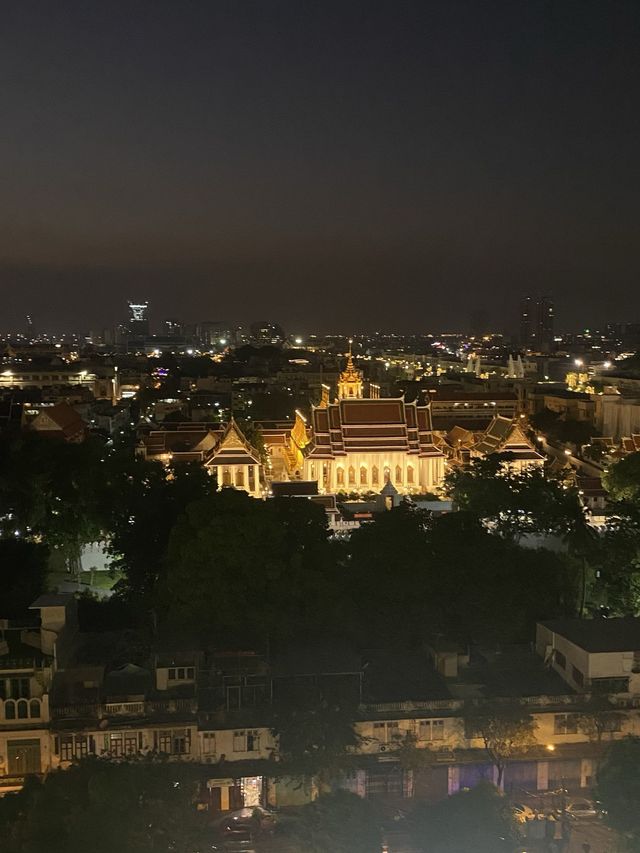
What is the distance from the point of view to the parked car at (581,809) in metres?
13.1

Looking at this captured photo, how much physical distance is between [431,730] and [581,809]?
2692 millimetres

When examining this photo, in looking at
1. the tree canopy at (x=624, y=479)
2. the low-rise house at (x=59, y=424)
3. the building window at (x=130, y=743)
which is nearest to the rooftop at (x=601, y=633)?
the building window at (x=130, y=743)

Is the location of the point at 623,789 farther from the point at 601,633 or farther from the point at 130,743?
the point at 130,743

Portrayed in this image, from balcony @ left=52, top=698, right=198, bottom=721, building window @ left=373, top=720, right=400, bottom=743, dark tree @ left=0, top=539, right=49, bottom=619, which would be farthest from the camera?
dark tree @ left=0, top=539, right=49, bottom=619

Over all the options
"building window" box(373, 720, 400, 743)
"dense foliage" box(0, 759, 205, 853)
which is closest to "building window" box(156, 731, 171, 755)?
"dense foliage" box(0, 759, 205, 853)

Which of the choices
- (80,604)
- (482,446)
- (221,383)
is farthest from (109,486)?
(221,383)

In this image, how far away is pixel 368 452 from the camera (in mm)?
39500

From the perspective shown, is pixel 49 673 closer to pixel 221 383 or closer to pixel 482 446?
pixel 482 446

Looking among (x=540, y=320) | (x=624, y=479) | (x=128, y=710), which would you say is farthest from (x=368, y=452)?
(x=540, y=320)

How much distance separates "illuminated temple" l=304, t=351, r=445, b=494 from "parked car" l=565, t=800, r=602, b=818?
25547 millimetres

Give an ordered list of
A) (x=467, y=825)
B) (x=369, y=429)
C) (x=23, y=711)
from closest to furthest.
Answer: (x=467, y=825), (x=23, y=711), (x=369, y=429)

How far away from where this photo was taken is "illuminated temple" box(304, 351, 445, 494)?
39.4m

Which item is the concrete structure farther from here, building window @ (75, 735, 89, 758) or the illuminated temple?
the illuminated temple

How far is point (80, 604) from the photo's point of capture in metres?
20.5
